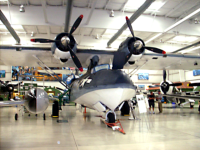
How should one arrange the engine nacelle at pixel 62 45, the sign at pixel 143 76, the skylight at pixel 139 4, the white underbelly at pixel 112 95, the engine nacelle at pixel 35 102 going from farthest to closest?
the sign at pixel 143 76 < the skylight at pixel 139 4 < the engine nacelle at pixel 62 45 < the white underbelly at pixel 112 95 < the engine nacelle at pixel 35 102

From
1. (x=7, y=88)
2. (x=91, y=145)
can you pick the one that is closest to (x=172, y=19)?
(x=91, y=145)

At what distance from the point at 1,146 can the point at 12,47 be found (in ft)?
17.3

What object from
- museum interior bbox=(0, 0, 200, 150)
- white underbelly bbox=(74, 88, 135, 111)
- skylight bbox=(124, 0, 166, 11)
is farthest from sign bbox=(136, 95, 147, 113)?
skylight bbox=(124, 0, 166, 11)

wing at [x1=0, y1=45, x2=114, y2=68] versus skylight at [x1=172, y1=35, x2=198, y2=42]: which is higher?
skylight at [x1=172, y1=35, x2=198, y2=42]

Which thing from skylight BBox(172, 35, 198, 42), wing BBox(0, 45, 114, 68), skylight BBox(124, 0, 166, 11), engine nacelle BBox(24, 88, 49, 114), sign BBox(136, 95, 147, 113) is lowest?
A: sign BBox(136, 95, 147, 113)

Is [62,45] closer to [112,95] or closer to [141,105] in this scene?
[112,95]

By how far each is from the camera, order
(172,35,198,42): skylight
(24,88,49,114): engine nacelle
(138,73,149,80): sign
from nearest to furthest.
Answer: (24,88,49,114): engine nacelle, (172,35,198,42): skylight, (138,73,149,80): sign

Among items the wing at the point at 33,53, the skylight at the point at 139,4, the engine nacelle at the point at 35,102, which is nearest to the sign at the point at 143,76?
the skylight at the point at 139,4

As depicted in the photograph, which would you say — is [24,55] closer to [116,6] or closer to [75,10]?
[75,10]

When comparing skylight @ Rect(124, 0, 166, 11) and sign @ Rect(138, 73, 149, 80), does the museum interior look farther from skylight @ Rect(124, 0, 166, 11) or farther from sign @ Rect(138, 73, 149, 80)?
sign @ Rect(138, 73, 149, 80)

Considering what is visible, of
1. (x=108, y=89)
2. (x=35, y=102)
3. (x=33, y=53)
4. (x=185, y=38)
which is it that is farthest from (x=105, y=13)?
(x=185, y=38)

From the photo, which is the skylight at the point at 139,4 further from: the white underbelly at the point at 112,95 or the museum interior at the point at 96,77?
the white underbelly at the point at 112,95

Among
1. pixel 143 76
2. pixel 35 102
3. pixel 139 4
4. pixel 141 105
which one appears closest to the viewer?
pixel 35 102

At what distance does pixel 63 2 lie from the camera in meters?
11.6
